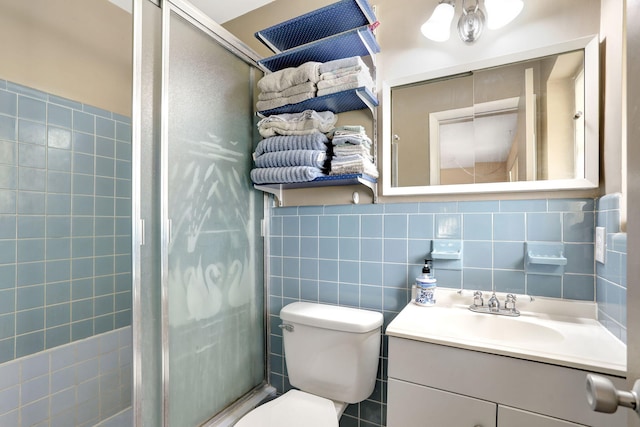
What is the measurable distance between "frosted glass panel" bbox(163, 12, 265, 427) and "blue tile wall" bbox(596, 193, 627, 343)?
151 cm

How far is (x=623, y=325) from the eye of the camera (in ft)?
2.86

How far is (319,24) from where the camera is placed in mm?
1392

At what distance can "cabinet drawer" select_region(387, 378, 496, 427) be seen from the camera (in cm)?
87

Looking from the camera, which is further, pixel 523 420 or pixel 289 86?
pixel 289 86

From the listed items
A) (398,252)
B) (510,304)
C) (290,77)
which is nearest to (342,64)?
(290,77)

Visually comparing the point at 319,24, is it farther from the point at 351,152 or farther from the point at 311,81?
the point at 351,152

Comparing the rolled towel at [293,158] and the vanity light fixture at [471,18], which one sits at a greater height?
the vanity light fixture at [471,18]

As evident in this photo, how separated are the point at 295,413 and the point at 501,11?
1850 mm

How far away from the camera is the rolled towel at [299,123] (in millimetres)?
1474

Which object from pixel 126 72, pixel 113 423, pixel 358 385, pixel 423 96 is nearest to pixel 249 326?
pixel 358 385

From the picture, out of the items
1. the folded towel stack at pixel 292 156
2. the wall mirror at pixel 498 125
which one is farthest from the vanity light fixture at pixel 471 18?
the folded towel stack at pixel 292 156

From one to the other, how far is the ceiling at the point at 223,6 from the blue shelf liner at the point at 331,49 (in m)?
0.58

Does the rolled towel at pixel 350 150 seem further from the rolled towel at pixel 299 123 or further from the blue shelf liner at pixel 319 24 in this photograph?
the blue shelf liner at pixel 319 24

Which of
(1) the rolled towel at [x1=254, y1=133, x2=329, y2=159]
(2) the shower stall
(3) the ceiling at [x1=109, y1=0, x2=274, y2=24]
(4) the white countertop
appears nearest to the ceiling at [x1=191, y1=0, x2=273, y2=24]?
(3) the ceiling at [x1=109, y1=0, x2=274, y2=24]
